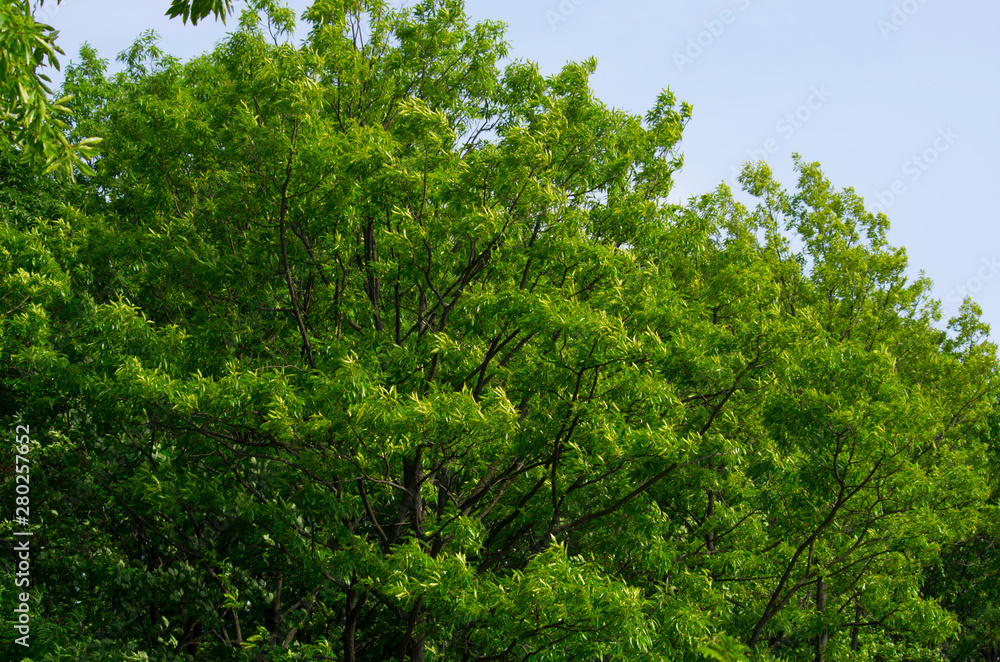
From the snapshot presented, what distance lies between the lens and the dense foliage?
28.7 feet

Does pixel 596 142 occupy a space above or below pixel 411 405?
above

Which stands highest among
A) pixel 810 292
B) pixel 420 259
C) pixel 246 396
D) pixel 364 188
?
pixel 810 292

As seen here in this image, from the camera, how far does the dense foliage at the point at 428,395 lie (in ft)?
28.7

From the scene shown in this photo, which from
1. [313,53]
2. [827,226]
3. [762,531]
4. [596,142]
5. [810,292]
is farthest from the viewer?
[827,226]

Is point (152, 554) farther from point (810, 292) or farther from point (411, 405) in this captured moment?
point (810, 292)

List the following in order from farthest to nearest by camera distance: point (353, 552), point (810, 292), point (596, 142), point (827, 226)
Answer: point (827, 226) < point (810, 292) < point (596, 142) < point (353, 552)

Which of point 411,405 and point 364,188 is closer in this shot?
point 411,405

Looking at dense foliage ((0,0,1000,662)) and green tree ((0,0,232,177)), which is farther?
dense foliage ((0,0,1000,662))

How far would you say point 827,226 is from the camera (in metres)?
19.1

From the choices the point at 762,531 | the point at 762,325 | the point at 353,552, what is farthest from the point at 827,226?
the point at 353,552

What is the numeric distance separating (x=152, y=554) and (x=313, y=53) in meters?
8.86

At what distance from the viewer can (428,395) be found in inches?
348

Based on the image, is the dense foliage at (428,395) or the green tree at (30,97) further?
the dense foliage at (428,395)

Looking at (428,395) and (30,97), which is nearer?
(30,97)
